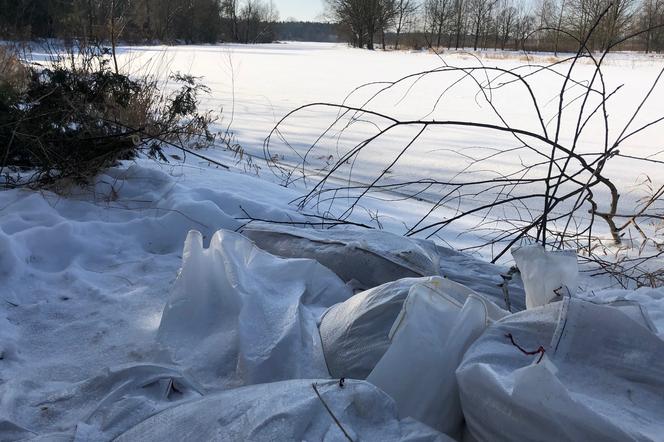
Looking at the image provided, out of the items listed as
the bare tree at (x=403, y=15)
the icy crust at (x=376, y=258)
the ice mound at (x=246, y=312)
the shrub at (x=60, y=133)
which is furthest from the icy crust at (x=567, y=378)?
the bare tree at (x=403, y=15)

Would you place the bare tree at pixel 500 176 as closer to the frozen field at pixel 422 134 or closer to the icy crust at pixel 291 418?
the frozen field at pixel 422 134

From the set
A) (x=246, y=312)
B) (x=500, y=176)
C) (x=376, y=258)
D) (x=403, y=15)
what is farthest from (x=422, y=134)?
(x=403, y=15)

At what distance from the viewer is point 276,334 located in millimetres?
1682

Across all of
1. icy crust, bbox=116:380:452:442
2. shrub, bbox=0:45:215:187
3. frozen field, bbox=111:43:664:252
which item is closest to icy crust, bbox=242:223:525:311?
frozen field, bbox=111:43:664:252

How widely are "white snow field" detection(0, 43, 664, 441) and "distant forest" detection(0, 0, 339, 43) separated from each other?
9.17 feet

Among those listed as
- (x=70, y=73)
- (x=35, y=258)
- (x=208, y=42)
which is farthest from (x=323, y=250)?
(x=208, y=42)

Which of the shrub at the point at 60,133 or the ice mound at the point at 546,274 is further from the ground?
the shrub at the point at 60,133

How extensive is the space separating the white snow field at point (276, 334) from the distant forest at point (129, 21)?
2.80 meters

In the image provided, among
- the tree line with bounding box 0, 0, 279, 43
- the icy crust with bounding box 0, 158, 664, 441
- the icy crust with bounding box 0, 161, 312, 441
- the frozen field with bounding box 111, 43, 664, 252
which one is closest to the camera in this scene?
the icy crust with bounding box 0, 158, 664, 441

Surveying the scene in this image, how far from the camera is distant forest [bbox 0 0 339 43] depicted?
537 centimetres

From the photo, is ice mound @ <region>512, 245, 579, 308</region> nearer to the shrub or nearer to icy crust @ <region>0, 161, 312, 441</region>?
icy crust @ <region>0, 161, 312, 441</region>

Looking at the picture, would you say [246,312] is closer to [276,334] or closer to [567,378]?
[276,334]

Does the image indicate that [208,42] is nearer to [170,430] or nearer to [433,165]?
[433,165]

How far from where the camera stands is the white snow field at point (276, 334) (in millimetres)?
1133
